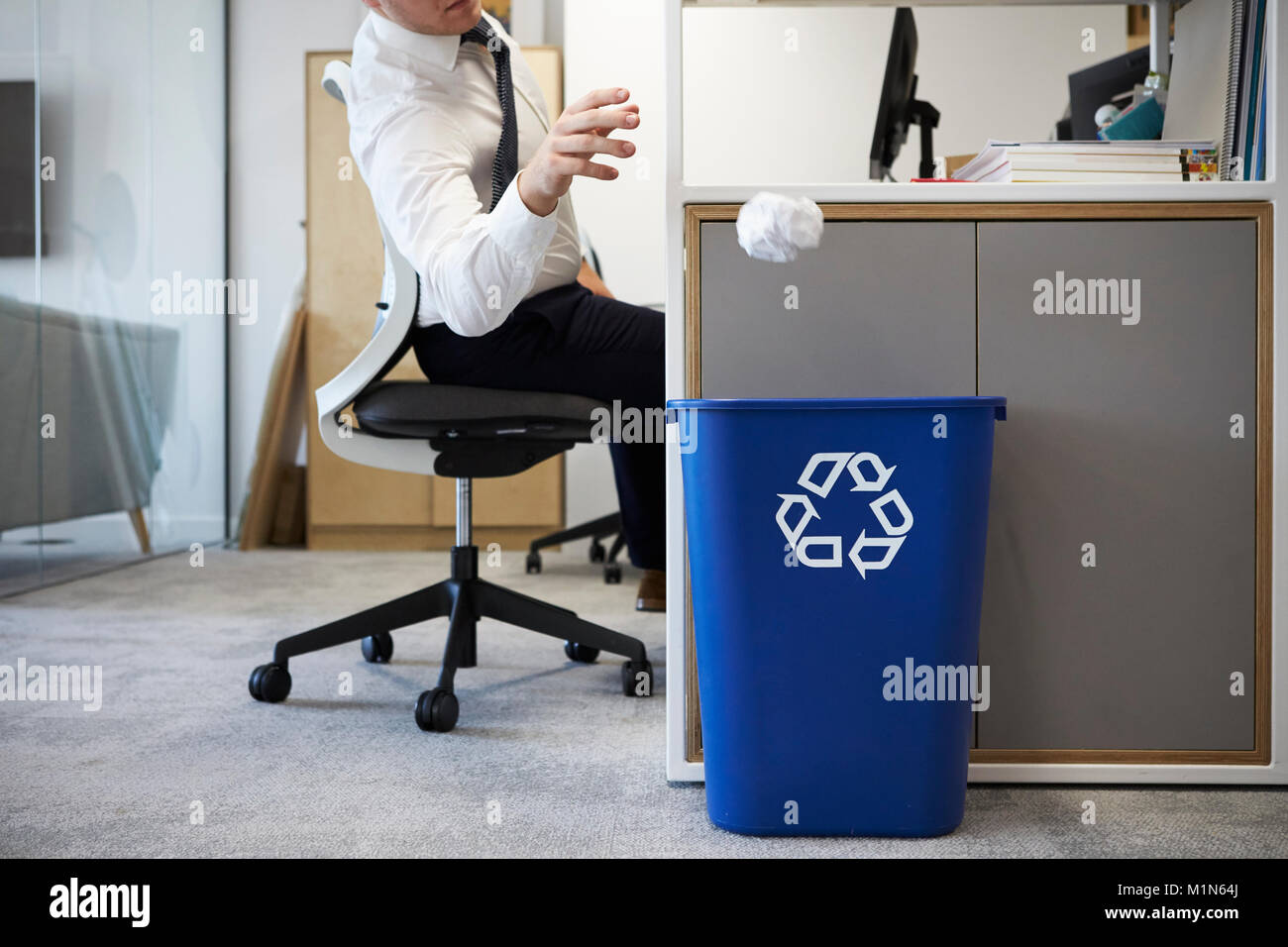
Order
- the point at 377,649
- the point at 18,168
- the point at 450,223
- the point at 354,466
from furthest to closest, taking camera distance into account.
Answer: the point at 354,466 → the point at 18,168 → the point at 377,649 → the point at 450,223

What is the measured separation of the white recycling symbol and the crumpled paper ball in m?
0.27

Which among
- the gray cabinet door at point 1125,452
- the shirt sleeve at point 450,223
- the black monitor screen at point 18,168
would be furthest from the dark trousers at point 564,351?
the black monitor screen at point 18,168

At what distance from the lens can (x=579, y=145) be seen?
120 centimetres

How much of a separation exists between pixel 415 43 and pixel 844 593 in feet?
3.53

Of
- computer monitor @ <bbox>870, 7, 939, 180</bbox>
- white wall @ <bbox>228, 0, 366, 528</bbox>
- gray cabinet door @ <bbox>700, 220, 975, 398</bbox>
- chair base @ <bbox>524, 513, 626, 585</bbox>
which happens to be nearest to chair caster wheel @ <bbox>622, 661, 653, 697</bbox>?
gray cabinet door @ <bbox>700, 220, 975, 398</bbox>

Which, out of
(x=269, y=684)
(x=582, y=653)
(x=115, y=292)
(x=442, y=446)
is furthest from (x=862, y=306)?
(x=115, y=292)

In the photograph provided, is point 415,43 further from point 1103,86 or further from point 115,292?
point 115,292

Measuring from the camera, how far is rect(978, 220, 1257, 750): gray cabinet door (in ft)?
4.29

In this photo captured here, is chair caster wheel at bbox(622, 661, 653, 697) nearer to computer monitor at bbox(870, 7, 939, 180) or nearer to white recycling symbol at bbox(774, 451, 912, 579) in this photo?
white recycling symbol at bbox(774, 451, 912, 579)


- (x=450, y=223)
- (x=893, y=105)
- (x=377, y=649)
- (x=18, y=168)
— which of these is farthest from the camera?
(x=18, y=168)

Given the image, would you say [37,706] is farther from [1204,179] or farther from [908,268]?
[1204,179]

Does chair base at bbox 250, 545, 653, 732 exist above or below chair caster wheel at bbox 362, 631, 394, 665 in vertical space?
above

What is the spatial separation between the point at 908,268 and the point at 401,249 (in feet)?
2.36
